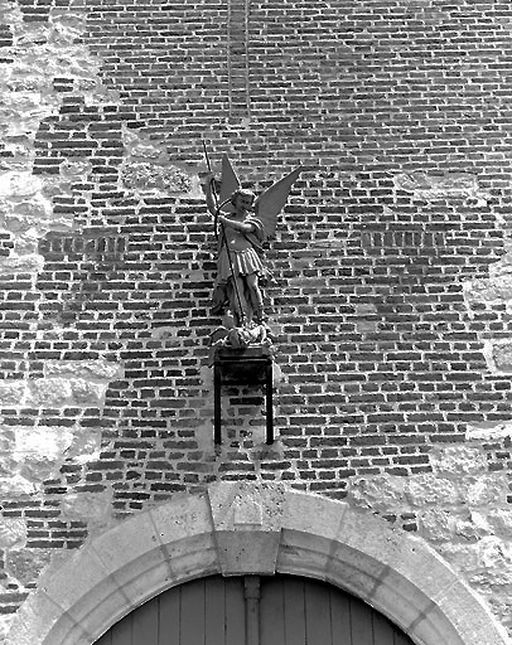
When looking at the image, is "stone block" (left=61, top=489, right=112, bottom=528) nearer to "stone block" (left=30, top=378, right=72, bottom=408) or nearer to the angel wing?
"stone block" (left=30, top=378, right=72, bottom=408)

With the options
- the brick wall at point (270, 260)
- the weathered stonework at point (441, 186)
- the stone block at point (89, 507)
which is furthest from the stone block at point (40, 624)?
the weathered stonework at point (441, 186)

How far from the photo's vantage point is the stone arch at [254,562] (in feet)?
22.8

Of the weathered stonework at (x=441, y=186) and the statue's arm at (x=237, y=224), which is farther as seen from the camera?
the weathered stonework at (x=441, y=186)

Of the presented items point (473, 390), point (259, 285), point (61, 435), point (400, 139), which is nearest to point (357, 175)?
point (400, 139)

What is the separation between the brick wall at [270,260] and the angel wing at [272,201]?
22 cm

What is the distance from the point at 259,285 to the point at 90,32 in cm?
247

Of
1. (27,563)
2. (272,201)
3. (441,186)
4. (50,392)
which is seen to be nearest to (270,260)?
(272,201)

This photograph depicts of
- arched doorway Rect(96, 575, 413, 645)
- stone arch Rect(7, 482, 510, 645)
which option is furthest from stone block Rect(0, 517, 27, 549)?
arched doorway Rect(96, 575, 413, 645)

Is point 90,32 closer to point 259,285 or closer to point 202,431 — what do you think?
point 259,285

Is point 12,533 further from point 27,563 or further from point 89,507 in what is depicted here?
point 89,507

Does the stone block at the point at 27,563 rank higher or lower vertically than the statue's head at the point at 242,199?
lower

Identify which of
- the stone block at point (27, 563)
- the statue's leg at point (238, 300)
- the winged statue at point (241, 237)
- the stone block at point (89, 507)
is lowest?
the stone block at point (27, 563)

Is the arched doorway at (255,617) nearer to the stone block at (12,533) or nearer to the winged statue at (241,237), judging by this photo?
the stone block at (12,533)

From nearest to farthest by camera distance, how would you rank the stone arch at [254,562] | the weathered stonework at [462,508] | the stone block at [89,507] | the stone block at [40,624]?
the stone block at [40,624]
the stone arch at [254,562]
the weathered stonework at [462,508]
the stone block at [89,507]
